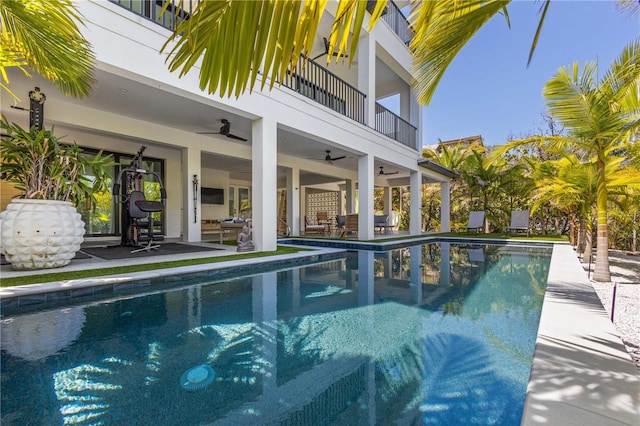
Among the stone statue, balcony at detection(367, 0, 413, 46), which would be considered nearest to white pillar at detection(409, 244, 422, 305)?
the stone statue

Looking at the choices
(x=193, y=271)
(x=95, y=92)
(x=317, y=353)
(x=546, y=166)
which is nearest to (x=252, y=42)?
(x=317, y=353)

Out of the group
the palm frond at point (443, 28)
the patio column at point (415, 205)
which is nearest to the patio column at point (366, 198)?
the patio column at point (415, 205)

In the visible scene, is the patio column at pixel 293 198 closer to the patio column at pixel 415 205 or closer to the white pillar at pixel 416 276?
the patio column at pixel 415 205

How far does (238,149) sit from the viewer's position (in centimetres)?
1128

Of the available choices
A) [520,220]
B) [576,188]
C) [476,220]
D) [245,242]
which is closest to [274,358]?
[245,242]

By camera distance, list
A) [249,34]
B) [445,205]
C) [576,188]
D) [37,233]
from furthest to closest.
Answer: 1. [445,205]
2. [576,188]
3. [37,233]
4. [249,34]

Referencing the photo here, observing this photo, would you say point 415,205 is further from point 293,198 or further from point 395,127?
point 293,198

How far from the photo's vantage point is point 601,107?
241 inches

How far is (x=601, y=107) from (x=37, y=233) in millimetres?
10334

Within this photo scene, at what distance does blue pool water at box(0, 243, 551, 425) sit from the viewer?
1.80m

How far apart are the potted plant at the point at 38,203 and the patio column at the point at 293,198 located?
882 cm

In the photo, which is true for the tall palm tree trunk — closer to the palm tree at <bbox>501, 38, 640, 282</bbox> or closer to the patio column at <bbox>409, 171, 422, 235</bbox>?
the palm tree at <bbox>501, 38, 640, 282</bbox>

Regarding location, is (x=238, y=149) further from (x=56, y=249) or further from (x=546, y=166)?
(x=546, y=166)

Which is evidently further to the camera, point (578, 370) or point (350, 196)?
point (350, 196)
